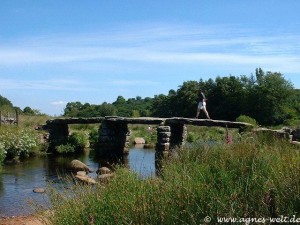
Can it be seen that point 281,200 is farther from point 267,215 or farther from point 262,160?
point 262,160

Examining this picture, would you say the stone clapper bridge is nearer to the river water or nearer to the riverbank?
the river water

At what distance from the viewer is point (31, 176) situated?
62.7 ft

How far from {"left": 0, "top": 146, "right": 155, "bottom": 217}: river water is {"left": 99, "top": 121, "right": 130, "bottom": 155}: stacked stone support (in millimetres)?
849

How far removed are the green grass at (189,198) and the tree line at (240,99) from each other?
→ 5005cm

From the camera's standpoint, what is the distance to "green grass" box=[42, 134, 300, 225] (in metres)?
5.24

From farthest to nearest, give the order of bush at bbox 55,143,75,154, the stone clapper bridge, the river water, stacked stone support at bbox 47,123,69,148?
stacked stone support at bbox 47,123,69,148 < bush at bbox 55,143,75,154 < the stone clapper bridge < the river water

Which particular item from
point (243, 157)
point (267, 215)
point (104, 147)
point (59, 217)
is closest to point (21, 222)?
point (59, 217)

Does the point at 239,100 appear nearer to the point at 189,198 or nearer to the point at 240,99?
the point at 240,99

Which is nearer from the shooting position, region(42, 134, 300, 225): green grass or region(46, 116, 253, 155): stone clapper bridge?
region(42, 134, 300, 225): green grass

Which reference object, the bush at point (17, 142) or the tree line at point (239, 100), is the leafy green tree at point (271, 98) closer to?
the tree line at point (239, 100)

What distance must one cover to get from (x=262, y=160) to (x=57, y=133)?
24.8 meters

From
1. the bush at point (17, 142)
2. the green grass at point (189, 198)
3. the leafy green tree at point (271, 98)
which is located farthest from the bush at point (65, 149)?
the leafy green tree at point (271, 98)

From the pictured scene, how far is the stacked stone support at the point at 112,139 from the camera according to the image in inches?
1155

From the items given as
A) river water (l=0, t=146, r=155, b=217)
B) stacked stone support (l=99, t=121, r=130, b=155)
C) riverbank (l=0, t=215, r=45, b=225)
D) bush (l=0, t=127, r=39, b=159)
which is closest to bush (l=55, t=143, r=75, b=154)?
river water (l=0, t=146, r=155, b=217)
